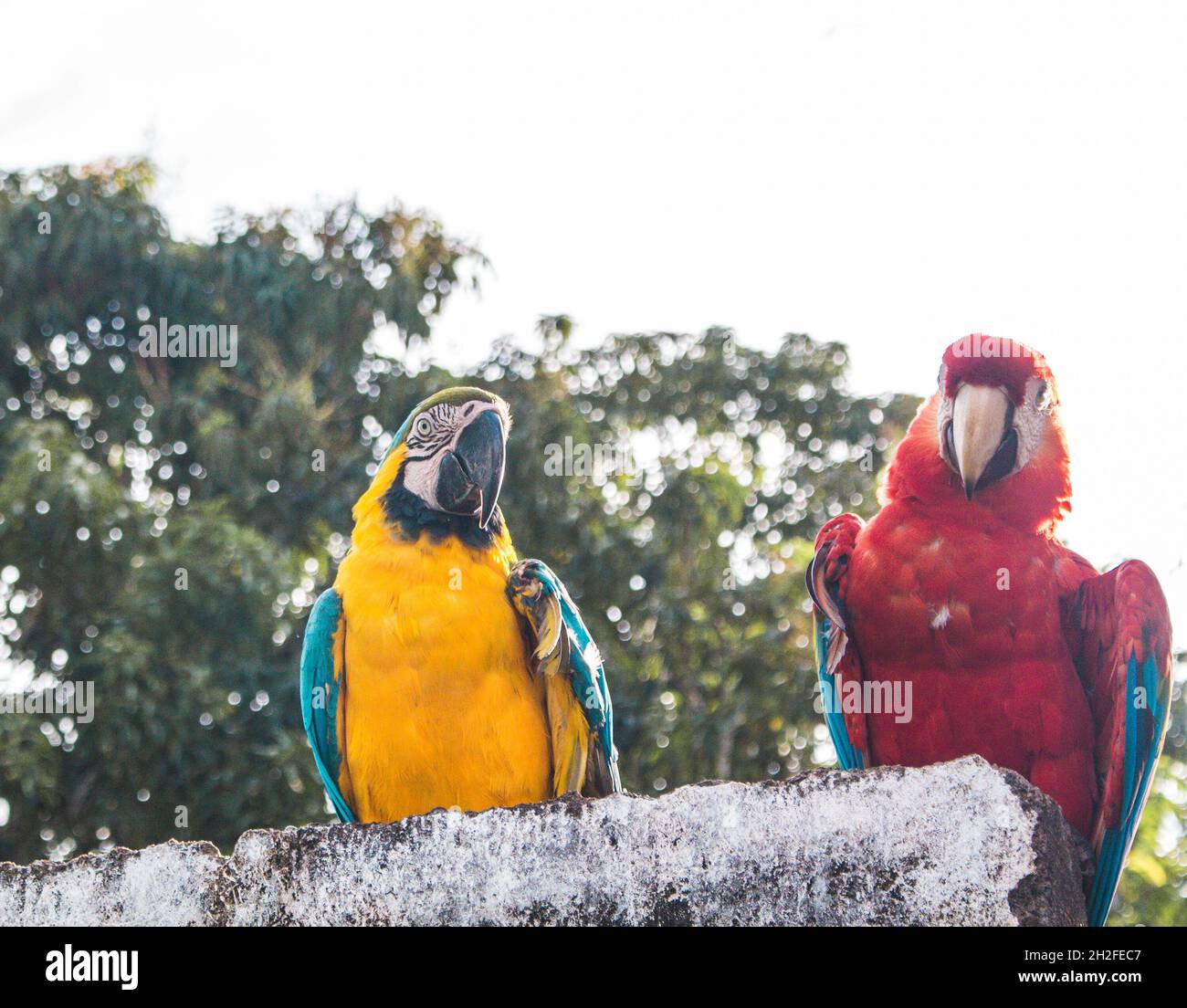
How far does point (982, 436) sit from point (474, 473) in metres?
1.38

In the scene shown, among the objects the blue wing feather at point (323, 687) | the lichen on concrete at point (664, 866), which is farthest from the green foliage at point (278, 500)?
the lichen on concrete at point (664, 866)

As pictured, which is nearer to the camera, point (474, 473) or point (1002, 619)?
point (1002, 619)

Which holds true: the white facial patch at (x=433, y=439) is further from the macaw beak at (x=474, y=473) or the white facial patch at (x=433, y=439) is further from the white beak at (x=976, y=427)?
the white beak at (x=976, y=427)

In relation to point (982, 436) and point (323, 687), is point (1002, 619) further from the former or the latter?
point (323, 687)

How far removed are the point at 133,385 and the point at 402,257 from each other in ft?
7.10

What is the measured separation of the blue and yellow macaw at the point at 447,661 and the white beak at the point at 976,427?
113cm

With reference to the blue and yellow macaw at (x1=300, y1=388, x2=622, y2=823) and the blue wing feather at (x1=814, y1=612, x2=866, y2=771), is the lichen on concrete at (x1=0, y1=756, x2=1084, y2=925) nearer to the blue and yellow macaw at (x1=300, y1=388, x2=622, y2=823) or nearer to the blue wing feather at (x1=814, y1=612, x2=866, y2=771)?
the blue and yellow macaw at (x1=300, y1=388, x2=622, y2=823)

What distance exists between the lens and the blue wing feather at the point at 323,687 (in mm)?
3521

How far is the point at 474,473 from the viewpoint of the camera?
3553mm

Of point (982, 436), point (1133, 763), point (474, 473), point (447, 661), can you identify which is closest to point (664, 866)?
point (447, 661)

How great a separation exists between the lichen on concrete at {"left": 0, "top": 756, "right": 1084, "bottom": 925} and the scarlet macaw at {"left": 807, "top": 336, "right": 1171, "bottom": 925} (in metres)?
0.92
